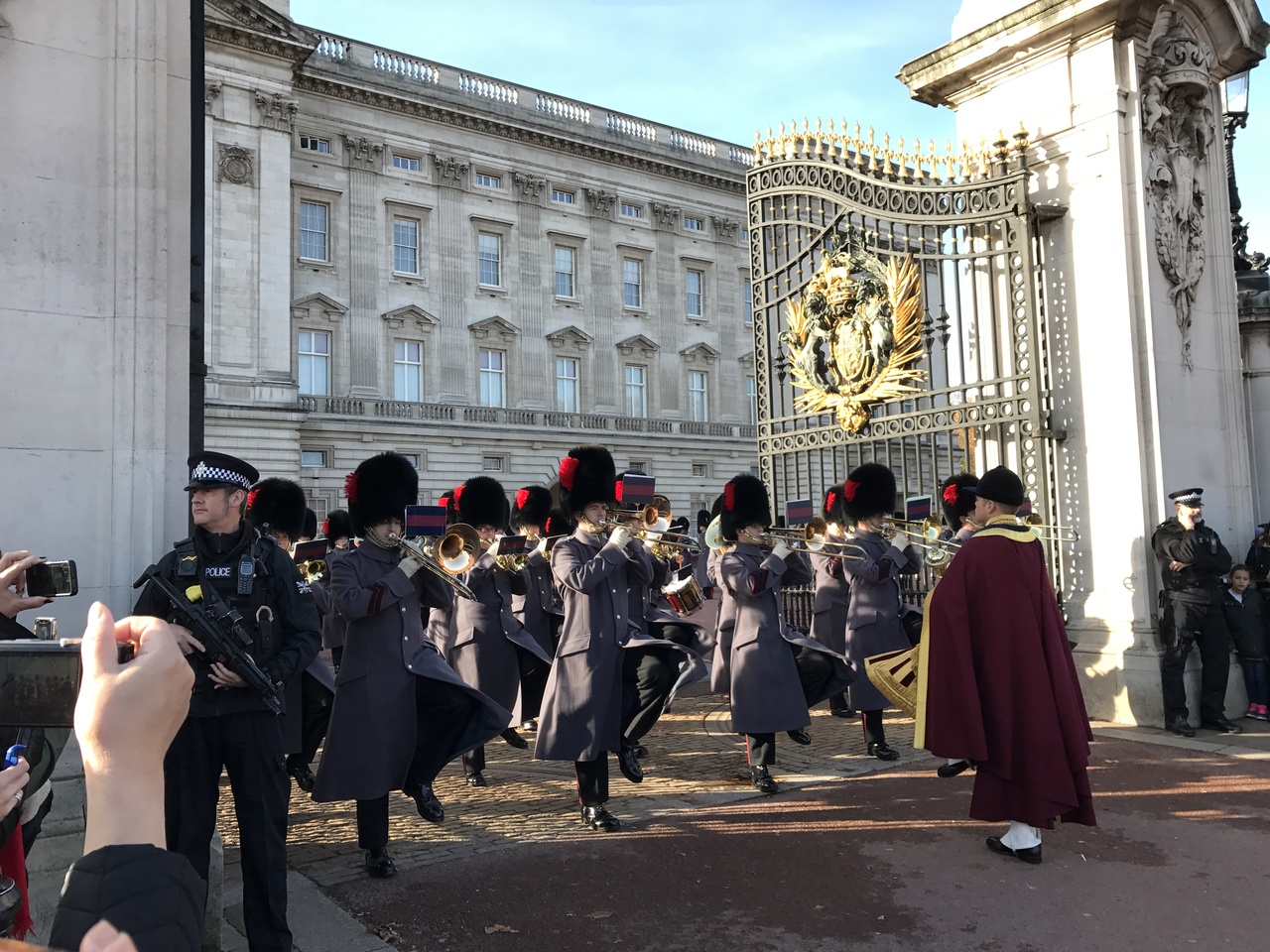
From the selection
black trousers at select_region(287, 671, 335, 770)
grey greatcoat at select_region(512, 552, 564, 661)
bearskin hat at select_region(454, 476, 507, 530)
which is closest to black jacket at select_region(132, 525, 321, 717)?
black trousers at select_region(287, 671, 335, 770)

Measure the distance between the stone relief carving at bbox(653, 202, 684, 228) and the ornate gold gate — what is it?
3042 cm

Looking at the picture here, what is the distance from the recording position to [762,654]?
681 centimetres

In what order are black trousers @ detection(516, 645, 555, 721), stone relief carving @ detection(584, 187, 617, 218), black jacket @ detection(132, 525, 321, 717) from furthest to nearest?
stone relief carving @ detection(584, 187, 617, 218)
black trousers @ detection(516, 645, 555, 721)
black jacket @ detection(132, 525, 321, 717)

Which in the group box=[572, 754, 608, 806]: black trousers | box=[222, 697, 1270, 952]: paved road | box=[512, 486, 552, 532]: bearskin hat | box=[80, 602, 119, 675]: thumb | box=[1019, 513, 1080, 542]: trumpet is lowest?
box=[222, 697, 1270, 952]: paved road

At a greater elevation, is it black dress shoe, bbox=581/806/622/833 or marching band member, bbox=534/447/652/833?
marching band member, bbox=534/447/652/833

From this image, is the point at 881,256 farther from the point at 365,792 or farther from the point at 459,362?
the point at 459,362

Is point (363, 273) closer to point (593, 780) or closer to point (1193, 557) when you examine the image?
point (1193, 557)

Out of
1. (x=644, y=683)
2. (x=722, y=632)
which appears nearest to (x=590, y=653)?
(x=644, y=683)

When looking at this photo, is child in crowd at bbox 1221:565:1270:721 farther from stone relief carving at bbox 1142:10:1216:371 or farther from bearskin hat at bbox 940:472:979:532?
bearskin hat at bbox 940:472:979:532

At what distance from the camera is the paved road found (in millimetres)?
4191

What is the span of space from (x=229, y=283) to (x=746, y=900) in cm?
2806

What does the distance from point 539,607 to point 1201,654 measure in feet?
18.3

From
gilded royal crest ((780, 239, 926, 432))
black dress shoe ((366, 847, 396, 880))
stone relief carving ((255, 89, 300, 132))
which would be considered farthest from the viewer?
stone relief carving ((255, 89, 300, 132))

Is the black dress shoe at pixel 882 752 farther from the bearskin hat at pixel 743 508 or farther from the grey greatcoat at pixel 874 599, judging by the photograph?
the bearskin hat at pixel 743 508
